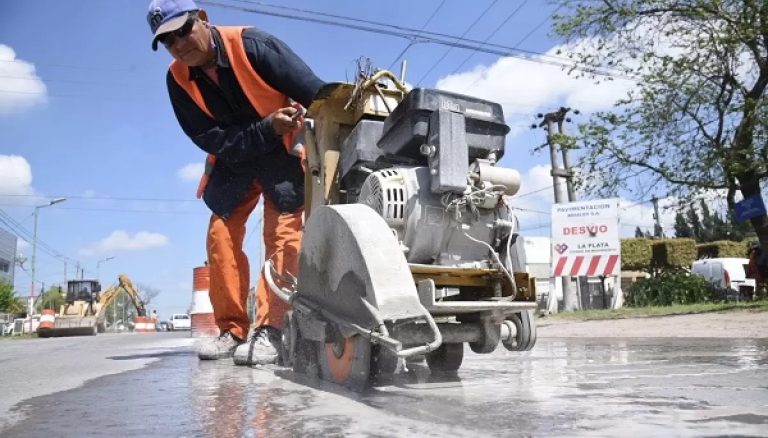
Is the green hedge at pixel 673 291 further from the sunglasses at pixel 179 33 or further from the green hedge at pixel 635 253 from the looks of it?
the sunglasses at pixel 179 33

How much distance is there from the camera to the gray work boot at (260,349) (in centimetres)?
382

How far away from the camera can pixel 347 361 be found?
8.52 feet

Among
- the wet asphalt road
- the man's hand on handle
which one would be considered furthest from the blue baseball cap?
the wet asphalt road

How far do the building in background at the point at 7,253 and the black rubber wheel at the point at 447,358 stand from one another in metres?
73.5

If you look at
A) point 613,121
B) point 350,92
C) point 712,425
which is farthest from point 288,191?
point 613,121

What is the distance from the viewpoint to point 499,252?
3076 mm

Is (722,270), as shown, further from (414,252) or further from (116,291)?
(116,291)

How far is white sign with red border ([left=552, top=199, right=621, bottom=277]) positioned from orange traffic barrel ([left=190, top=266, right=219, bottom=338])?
11.1m

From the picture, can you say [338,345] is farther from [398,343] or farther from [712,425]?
[712,425]

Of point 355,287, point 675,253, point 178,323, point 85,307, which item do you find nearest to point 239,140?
point 355,287

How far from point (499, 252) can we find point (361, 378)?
3.25 ft

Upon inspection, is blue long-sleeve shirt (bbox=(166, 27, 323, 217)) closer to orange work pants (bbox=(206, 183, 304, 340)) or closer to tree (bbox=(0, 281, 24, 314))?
orange work pants (bbox=(206, 183, 304, 340))

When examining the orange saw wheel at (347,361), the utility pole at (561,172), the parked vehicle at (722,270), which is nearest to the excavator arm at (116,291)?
the utility pole at (561,172)

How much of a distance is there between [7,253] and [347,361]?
79.6 meters
